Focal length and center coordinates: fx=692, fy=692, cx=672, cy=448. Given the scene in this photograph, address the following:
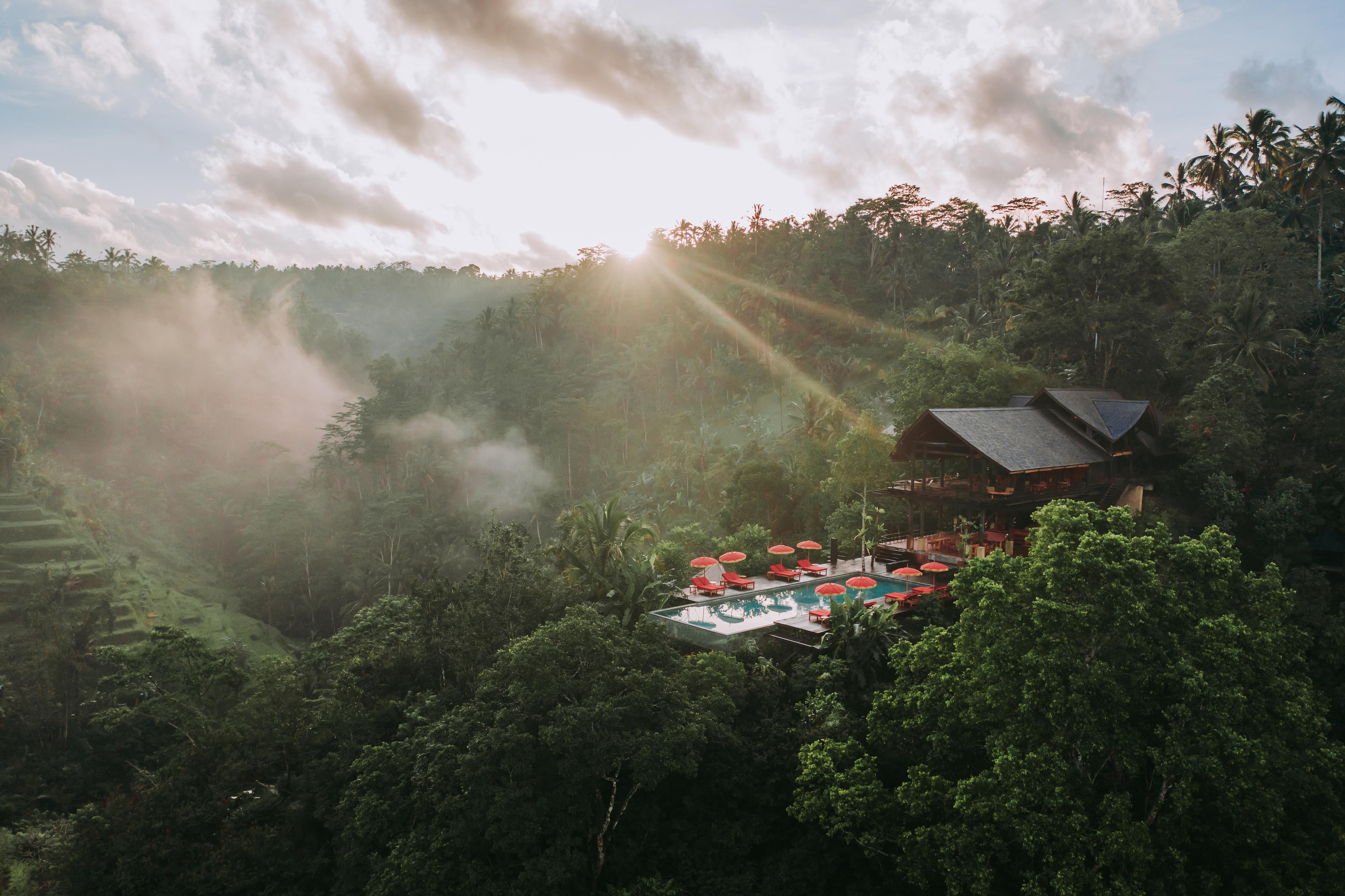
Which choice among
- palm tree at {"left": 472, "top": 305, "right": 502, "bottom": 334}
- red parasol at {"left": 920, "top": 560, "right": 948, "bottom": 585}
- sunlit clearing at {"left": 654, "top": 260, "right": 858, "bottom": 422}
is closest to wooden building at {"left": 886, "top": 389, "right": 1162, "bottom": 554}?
red parasol at {"left": 920, "top": 560, "right": 948, "bottom": 585}

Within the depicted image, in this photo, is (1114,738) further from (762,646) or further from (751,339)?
(751,339)

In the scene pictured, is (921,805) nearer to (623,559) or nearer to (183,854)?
(623,559)

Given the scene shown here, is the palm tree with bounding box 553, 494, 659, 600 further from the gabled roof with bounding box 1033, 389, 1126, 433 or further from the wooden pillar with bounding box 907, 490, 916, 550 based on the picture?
the gabled roof with bounding box 1033, 389, 1126, 433

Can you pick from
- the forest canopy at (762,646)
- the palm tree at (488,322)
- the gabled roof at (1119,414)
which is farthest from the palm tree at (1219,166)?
the palm tree at (488,322)

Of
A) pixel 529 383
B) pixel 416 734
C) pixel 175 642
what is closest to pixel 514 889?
pixel 416 734

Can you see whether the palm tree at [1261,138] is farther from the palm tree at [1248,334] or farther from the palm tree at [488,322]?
the palm tree at [488,322]
